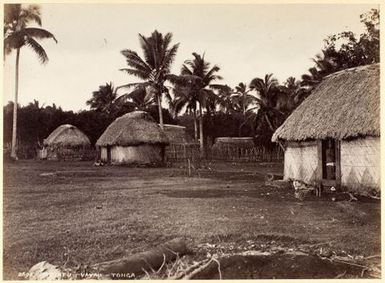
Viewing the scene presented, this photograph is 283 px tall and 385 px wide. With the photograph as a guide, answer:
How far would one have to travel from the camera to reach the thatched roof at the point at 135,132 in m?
17.8

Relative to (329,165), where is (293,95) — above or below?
above

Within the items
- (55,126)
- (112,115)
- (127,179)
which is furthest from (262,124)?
(127,179)

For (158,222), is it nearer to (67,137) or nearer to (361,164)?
(361,164)

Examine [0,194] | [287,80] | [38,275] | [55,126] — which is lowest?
[38,275]

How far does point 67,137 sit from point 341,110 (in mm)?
17015

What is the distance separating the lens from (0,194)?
16.4 ft

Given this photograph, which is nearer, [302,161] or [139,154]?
[302,161]

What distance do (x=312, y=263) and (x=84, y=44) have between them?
482 centimetres

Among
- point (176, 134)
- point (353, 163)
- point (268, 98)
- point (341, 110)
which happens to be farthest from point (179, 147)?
point (353, 163)

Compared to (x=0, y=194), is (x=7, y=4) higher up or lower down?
higher up

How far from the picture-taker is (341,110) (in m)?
9.02

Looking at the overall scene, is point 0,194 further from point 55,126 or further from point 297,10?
point 55,126

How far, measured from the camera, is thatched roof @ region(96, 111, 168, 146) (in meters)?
17.8

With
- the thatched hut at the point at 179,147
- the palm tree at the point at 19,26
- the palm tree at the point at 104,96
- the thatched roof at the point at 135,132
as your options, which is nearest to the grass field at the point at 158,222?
the palm tree at the point at 19,26
